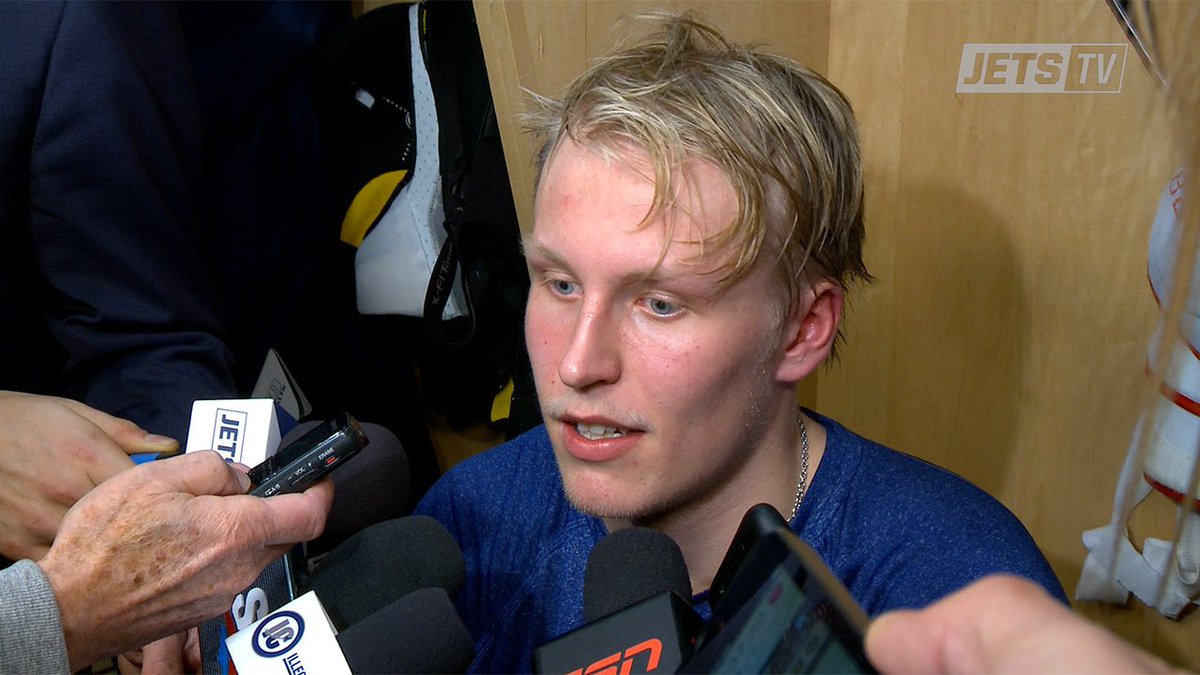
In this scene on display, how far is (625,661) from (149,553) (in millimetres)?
460

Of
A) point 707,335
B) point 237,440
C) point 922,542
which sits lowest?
point 922,542

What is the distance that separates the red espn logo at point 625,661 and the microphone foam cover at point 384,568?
0.34m

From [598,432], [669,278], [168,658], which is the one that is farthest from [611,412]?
[168,658]

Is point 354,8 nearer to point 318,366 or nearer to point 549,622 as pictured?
point 318,366

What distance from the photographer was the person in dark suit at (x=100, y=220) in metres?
1.34

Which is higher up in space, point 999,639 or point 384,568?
point 999,639

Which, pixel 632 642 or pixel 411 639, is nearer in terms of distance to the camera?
pixel 632 642

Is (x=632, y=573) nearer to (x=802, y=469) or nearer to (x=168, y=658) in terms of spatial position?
(x=802, y=469)

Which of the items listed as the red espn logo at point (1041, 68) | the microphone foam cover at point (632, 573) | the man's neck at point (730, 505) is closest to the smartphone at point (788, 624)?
the microphone foam cover at point (632, 573)

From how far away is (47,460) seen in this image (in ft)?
3.34

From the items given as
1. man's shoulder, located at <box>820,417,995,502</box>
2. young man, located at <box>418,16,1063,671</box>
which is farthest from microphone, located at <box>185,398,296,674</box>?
man's shoulder, located at <box>820,417,995,502</box>

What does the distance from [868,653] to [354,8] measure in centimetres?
218

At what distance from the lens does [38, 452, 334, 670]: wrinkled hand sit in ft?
2.82

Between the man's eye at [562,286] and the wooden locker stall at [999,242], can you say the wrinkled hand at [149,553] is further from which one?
the wooden locker stall at [999,242]
